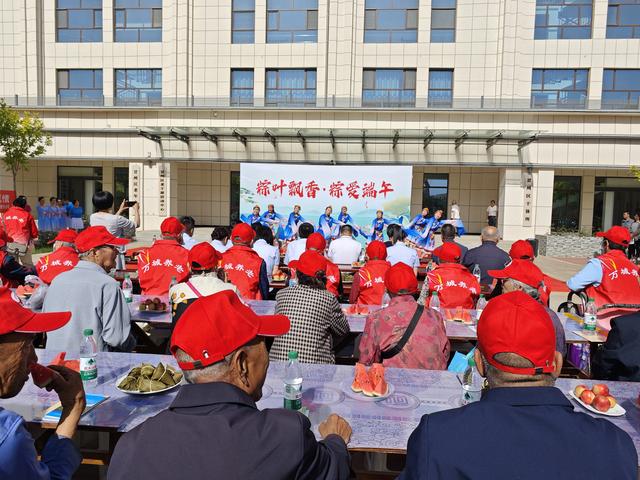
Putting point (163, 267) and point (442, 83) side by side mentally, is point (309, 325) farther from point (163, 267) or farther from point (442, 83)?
point (442, 83)

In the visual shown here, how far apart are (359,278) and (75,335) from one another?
131 inches

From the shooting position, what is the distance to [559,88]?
19734 mm

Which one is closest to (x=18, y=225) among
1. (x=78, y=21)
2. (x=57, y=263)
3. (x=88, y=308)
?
(x=57, y=263)

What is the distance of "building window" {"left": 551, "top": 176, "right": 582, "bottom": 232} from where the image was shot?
74.0 ft

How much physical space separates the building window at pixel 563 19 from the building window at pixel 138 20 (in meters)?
16.7

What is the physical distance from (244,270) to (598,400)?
4.24 meters

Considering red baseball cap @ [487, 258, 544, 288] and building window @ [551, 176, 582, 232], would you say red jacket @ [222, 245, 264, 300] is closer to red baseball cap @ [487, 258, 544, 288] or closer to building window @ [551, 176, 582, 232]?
red baseball cap @ [487, 258, 544, 288]

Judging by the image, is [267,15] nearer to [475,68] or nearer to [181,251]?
[475,68]

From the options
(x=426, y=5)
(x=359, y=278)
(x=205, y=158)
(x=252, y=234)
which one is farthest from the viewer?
(x=205, y=158)

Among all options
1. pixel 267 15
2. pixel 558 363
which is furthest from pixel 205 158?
pixel 558 363

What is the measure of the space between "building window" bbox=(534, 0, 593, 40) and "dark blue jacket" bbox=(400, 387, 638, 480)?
22.0 metres

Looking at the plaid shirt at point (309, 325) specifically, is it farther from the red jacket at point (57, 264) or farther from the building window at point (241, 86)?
the building window at point (241, 86)

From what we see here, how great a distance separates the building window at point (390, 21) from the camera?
19906mm

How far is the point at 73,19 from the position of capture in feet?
69.3
